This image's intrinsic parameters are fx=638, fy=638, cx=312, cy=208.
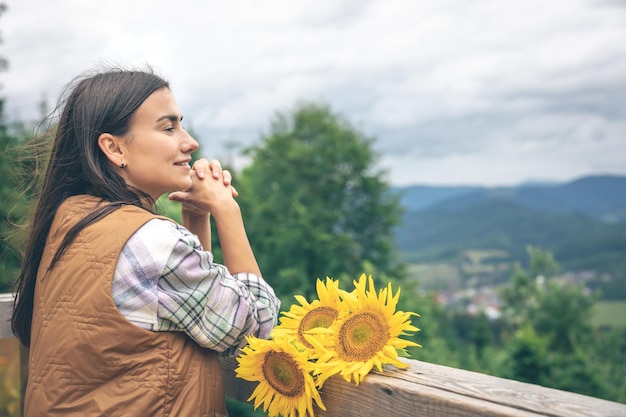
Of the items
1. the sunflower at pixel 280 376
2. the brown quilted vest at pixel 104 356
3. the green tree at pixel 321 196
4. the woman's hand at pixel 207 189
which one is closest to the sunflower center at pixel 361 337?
the sunflower at pixel 280 376

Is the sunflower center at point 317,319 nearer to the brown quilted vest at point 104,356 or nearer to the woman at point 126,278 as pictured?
the woman at point 126,278

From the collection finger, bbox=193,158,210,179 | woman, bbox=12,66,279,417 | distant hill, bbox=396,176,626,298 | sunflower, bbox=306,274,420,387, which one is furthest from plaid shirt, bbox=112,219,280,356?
distant hill, bbox=396,176,626,298

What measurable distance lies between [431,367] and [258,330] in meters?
0.55

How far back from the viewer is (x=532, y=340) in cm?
2923

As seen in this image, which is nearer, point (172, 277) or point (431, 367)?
point (431, 367)

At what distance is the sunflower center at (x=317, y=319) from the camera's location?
6.06 ft

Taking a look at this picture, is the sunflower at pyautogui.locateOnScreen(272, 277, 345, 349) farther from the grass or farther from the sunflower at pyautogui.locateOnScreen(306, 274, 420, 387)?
the grass

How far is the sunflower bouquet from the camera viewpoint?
1678 mm

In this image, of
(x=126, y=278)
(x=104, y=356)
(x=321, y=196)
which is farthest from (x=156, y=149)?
(x=321, y=196)

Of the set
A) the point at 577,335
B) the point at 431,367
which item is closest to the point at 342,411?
the point at 431,367

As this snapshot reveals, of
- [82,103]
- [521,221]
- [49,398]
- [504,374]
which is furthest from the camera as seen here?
[521,221]

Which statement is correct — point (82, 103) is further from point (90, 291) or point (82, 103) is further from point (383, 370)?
point (383, 370)

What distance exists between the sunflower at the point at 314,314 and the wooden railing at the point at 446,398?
7.2 inches

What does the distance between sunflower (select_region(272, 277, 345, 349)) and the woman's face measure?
23.7 inches
